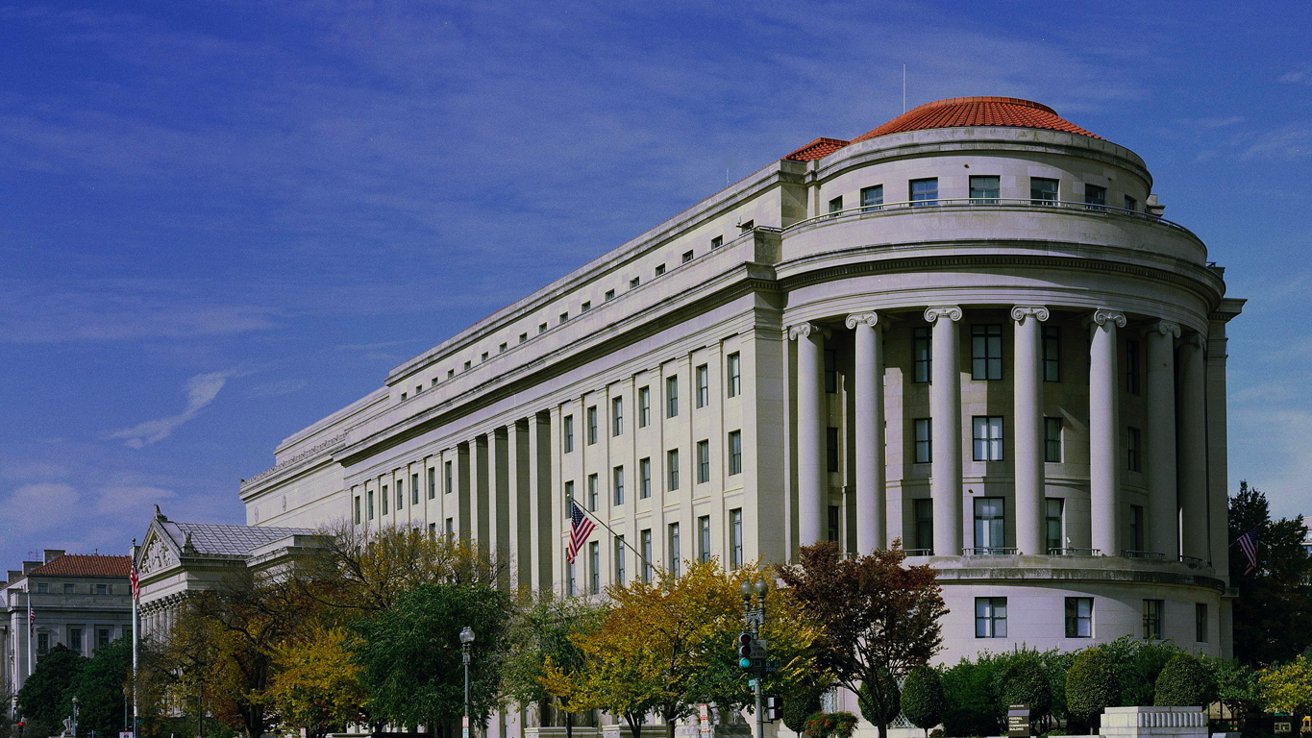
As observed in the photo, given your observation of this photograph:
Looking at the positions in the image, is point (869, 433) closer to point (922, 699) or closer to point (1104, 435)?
point (1104, 435)

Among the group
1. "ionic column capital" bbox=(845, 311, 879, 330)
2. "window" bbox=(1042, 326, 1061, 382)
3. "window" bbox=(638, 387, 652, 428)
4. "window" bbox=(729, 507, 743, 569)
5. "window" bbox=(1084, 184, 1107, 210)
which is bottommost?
"window" bbox=(729, 507, 743, 569)

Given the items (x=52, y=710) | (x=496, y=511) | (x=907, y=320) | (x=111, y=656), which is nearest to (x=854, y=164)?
(x=907, y=320)

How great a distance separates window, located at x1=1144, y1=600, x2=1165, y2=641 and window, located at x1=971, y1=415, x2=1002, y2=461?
29.8 ft

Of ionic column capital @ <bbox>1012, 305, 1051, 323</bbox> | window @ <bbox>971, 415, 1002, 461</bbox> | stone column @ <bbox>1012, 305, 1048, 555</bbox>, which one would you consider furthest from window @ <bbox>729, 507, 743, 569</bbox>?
ionic column capital @ <bbox>1012, 305, 1051, 323</bbox>

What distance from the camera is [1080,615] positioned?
77625 mm

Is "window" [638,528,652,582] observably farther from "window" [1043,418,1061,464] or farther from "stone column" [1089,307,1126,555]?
"stone column" [1089,307,1126,555]

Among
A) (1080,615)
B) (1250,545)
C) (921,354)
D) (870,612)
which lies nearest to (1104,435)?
(1080,615)

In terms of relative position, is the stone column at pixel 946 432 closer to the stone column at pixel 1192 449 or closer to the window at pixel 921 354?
the window at pixel 921 354

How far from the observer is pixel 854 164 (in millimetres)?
84188

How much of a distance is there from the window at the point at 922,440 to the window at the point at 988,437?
2095mm

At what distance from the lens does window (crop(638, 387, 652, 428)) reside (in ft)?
310

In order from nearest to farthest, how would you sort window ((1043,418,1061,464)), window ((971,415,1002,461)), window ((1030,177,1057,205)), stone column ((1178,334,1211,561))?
window ((971,415,1002,461)) < window ((1043,418,1061,464)) < window ((1030,177,1057,205)) < stone column ((1178,334,1211,561))

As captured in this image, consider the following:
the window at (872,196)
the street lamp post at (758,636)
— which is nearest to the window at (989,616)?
the window at (872,196)

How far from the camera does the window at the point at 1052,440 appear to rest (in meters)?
81.4
